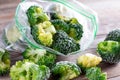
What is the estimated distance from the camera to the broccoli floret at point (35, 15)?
0.99 m

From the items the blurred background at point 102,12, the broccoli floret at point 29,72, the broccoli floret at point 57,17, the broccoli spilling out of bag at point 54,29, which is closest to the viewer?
the broccoli floret at point 29,72

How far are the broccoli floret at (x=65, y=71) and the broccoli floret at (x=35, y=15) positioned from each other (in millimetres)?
Answer: 176

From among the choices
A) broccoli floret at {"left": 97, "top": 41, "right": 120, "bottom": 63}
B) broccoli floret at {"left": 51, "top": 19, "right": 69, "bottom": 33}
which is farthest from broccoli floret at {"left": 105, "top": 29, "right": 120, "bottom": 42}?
broccoli floret at {"left": 51, "top": 19, "right": 69, "bottom": 33}

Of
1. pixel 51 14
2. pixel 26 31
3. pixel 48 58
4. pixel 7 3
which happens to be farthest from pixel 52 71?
pixel 7 3

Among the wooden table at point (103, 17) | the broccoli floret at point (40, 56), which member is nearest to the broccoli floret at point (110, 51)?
the wooden table at point (103, 17)

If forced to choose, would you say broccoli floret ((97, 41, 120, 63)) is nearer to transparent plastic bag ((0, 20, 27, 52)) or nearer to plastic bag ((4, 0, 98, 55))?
plastic bag ((4, 0, 98, 55))

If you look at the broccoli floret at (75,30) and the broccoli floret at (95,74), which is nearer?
the broccoli floret at (95,74)

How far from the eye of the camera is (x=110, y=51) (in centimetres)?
97

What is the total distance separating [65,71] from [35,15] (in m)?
0.22

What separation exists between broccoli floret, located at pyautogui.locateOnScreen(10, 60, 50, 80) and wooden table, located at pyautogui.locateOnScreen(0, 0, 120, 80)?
0.05 meters

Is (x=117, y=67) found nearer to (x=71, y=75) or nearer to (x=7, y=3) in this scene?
(x=71, y=75)

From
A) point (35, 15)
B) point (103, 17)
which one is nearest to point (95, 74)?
point (35, 15)

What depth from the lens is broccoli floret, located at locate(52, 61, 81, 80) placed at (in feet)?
2.92

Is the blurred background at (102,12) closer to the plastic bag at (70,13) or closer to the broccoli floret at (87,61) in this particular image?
the plastic bag at (70,13)
